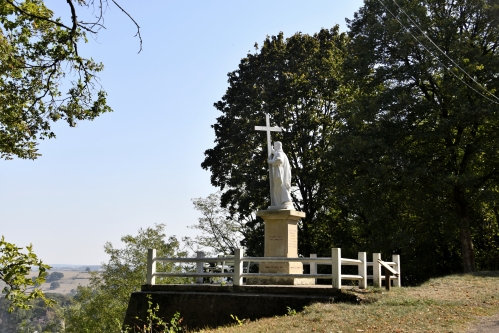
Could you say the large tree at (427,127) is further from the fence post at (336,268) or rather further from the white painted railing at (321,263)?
the fence post at (336,268)

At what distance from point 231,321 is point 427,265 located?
17.2 metres

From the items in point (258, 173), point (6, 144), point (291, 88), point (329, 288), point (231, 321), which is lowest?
point (231, 321)

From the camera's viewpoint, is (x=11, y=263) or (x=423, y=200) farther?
(x=423, y=200)

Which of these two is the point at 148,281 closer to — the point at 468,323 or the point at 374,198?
the point at 468,323

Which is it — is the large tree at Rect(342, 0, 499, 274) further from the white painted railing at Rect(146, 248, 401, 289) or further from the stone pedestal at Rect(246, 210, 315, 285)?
the stone pedestal at Rect(246, 210, 315, 285)

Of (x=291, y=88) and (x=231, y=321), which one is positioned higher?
(x=291, y=88)

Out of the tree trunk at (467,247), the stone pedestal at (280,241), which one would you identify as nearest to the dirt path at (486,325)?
the stone pedestal at (280,241)

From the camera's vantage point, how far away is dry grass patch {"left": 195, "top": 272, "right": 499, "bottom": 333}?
1091 centimetres

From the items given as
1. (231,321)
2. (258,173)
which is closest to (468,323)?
(231,321)

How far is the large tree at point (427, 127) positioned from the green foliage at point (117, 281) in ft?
46.3

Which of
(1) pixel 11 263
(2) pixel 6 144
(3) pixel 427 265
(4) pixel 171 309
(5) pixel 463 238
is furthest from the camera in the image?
(3) pixel 427 265

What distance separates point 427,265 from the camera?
95.6 feet

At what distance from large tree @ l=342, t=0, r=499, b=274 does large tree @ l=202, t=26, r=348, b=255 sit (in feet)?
16.9

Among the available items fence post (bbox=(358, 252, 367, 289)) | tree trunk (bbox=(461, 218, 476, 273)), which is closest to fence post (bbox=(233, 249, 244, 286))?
fence post (bbox=(358, 252, 367, 289))
